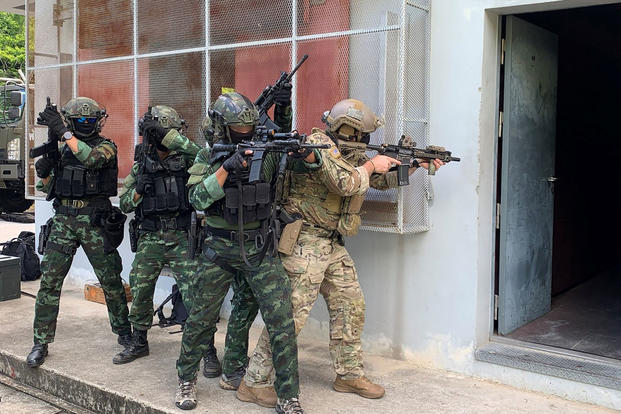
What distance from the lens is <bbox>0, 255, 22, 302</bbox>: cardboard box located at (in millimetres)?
6422

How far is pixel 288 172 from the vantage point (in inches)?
155

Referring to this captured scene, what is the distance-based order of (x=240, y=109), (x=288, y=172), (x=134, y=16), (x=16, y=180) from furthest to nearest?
1. (x=16, y=180)
2. (x=134, y=16)
3. (x=288, y=172)
4. (x=240, y=109)

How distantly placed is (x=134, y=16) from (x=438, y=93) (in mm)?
3142

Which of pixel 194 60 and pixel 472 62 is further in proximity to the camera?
pixel 194 60

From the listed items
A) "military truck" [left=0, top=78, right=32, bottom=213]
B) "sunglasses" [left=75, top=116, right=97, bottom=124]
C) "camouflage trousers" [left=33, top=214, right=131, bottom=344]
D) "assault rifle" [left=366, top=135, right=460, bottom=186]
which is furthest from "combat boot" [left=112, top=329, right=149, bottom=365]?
"military truck" [left=0, top=78, right=32, bottom=213]

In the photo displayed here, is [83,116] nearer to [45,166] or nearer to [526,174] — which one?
[45,166]

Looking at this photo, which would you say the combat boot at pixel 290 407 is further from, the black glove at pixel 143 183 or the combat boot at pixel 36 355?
the combat boot at pixel 36 355

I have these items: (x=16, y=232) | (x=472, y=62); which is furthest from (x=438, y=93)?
(x=16, y=232)

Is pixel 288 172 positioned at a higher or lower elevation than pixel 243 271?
higher

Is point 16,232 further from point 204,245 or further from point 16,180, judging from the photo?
point 204,245

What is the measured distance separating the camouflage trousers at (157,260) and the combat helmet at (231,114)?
3.89ft

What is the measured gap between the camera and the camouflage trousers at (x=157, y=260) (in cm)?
450

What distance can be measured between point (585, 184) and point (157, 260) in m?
4.92

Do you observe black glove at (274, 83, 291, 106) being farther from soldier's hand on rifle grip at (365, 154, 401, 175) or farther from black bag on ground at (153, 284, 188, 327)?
black bag on ground at (153, 284, 188, 327)
